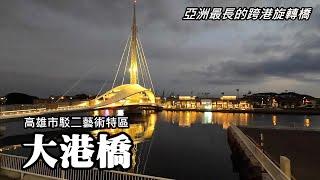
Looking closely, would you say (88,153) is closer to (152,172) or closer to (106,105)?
(152,172)

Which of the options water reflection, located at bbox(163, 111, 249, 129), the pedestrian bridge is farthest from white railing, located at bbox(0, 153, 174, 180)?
the pedestrian bridge

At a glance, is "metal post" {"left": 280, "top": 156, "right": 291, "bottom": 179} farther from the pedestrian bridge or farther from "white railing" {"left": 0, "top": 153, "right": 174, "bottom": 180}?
the pedestrian bridge

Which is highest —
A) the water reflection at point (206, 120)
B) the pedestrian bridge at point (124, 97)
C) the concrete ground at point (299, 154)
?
the pedestrian bridge at point (124, 97)

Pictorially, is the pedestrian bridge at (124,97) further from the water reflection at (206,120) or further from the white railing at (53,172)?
the white railing at (53,172)

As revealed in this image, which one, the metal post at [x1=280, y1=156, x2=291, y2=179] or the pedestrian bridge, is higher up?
the pedestrian bridge

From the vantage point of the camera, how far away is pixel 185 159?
1281 inches

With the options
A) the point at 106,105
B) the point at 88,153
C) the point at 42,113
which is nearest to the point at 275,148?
the point at 88,153

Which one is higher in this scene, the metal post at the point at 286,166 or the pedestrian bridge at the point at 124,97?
the pedestrian bridge at the point at 124,97

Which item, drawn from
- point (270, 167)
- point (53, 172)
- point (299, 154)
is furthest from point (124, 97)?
point (270, 167)

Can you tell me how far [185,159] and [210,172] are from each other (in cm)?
626

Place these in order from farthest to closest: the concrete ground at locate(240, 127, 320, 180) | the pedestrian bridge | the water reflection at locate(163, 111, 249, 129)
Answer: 1. the pedestrian bridge
2. the water reflection at locate(163, 111, 249, 129)
3. the concrete ground at locate(240, 127, 320, 180)

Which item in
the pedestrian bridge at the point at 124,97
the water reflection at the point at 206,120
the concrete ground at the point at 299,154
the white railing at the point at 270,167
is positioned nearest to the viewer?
the white railing at the point at 270,167

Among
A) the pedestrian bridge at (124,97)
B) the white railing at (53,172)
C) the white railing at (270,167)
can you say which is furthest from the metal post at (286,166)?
the pedestrian bridge at (124,97)

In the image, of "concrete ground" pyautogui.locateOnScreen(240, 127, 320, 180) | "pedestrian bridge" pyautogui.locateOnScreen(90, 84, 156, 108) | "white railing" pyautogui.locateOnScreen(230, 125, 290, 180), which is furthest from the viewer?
"pedestrian bridge" pyautogui.locateOnScreen(90, 84, 156, 108)
